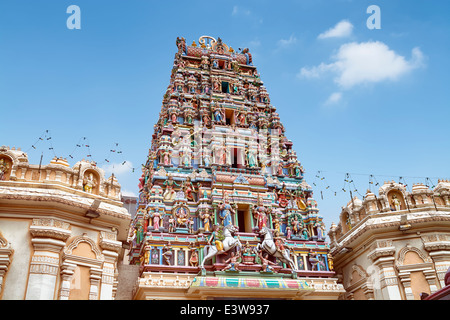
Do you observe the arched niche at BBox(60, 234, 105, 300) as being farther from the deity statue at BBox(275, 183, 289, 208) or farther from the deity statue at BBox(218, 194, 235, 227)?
the deity statue at BBox(275, 183, 289, 208)

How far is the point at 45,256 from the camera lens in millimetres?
15984

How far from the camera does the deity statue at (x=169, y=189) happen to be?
23344mm

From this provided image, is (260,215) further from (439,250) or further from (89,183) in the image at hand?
(89,183)

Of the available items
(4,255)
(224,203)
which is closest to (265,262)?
(224,203)

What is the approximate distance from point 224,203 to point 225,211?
1.55 ft

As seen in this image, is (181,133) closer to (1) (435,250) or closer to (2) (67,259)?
(2) (67,259)

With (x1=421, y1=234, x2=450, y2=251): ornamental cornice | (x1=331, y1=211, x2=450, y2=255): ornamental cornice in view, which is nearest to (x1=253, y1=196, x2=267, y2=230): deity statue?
(x1=331, y1=211, x2=450, y2=255): ornamental cornice

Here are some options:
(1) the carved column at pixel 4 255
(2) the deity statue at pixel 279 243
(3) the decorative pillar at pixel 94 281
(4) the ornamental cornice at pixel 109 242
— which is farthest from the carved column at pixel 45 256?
(2) the deity statue at pixel 279 243

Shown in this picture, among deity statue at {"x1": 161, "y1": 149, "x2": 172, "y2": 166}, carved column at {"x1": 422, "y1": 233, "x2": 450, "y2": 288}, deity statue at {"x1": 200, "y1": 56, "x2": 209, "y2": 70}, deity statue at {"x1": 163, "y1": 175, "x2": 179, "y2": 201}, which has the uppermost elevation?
deity statue at {"x1": 200, "y1": 56, "x2": 209, "y2": 70}

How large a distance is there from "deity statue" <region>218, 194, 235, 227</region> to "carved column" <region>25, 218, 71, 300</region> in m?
8.45

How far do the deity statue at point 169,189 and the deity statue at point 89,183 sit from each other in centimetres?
499

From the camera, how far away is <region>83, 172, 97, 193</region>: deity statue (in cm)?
1867
